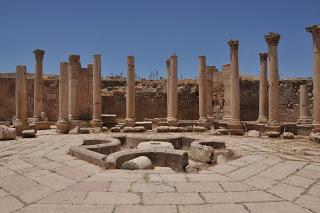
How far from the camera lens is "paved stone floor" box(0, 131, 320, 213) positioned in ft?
14.4

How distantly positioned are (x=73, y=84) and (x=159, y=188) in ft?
52.3

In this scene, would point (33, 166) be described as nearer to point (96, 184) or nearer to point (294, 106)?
point (96, 184)

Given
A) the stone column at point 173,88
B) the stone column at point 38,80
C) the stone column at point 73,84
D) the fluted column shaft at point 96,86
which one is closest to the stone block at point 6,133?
the stone column at point 73,84

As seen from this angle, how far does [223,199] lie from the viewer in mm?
4695

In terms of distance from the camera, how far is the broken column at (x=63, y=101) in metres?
16.6

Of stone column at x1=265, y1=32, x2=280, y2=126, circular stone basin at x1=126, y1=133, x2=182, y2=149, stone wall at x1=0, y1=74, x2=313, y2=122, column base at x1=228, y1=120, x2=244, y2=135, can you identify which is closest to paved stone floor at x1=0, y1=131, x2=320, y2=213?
circular stone basin at x1=126, y1=133, x2=182, y2=149

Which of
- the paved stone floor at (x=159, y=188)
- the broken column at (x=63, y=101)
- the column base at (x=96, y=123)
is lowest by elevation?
the paved stone floor at (x=159, y=188)

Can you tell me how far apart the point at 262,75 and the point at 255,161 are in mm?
13742

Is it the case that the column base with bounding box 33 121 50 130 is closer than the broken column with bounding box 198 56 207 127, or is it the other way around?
the column base with bounding box 33 121 50 130

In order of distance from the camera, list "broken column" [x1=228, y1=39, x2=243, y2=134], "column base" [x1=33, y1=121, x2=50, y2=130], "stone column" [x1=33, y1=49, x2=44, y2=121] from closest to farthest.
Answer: "broken column" [x1=228, y1=39, x2=243, y2=134] < "column base" [x1=33, y1=121, x2=50, y2=130] < "stone column" [x1=33, y1=49, x2=44, y2=121]

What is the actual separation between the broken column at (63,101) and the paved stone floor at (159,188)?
30.2ft

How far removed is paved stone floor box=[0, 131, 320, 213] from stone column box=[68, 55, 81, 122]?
39.6ft

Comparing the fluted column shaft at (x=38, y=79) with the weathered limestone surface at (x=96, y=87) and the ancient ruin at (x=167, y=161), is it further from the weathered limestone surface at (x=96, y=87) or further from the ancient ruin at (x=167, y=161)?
the weathered limestone surface at (x=96, y=87)

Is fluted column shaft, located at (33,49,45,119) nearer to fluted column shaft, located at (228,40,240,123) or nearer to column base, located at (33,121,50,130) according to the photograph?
column base, located at (33,121,50,130)
